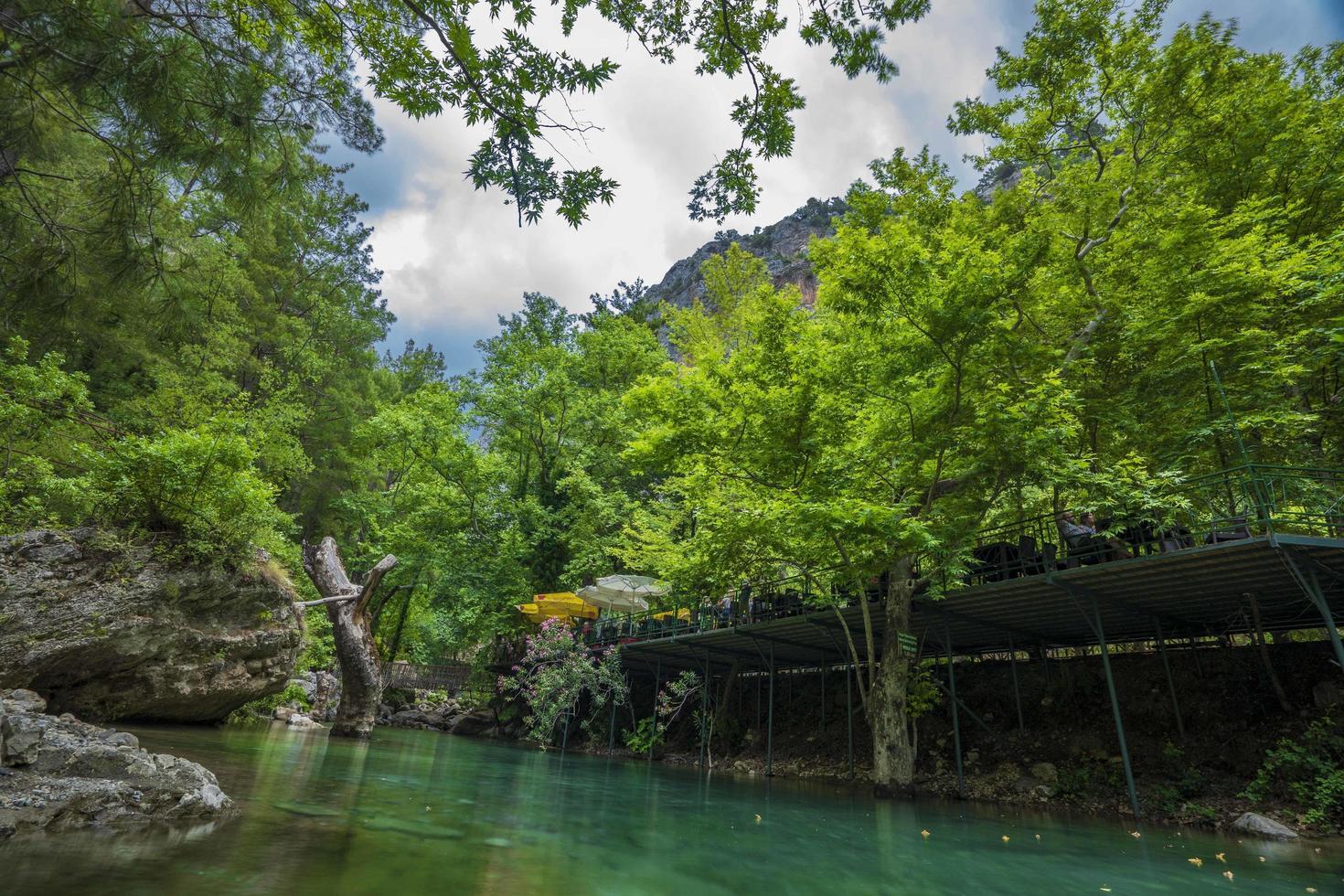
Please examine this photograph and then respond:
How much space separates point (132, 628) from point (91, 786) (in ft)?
22.6

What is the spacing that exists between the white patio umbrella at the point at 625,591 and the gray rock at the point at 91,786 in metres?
12.4

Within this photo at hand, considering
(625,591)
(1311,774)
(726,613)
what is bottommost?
(1311,774)

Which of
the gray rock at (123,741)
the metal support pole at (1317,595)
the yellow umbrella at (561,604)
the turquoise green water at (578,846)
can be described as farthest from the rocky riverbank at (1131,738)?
the gray rock at (123,741)

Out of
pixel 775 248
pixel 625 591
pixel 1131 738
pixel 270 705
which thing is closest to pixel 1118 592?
pixel 1131 738

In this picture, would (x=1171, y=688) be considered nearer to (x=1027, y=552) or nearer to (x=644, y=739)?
(x=1027, y=552)

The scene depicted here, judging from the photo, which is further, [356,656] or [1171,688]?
[356,656]

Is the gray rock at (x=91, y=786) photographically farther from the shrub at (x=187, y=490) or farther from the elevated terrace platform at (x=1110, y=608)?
the elevated terrace platform at (x=1110, y=608)

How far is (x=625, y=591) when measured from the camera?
57.9 feet

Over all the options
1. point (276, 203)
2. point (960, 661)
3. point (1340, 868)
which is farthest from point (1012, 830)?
point (276, 203)

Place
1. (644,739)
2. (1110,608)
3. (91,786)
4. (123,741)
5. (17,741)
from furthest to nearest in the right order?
(644,739), (1110,608), (123,741), (17,741), (91,786)

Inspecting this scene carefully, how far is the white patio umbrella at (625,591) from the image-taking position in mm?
17297

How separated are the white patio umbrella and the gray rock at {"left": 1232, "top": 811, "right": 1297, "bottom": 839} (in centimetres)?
1121

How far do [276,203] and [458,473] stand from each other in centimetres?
1877

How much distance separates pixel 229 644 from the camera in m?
10.8
